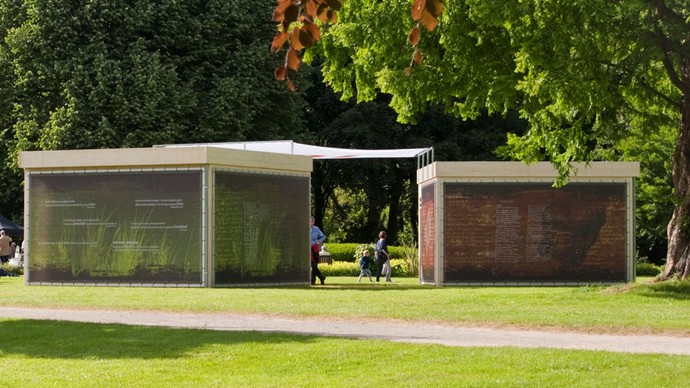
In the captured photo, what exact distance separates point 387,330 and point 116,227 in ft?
45.0

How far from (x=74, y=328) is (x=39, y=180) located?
45.5ft

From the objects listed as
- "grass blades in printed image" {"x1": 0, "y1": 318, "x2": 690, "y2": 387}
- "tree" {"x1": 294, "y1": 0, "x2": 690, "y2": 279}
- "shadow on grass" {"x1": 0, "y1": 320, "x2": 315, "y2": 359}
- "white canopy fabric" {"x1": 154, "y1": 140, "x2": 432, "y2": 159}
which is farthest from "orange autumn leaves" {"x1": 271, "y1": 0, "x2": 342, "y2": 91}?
"white canopy fabric" {"x1": 154, "y1": 140, "x2": 432, "y2": 159}

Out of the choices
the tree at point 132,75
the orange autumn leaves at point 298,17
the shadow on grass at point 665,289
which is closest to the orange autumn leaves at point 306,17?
the orange autumn leaves at point 298,17

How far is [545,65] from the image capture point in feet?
70.5

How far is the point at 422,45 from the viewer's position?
78.3 ft

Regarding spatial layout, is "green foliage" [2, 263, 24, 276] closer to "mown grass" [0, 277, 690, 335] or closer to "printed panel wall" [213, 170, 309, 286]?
"printed panel wall" [213, 170, 309, 286]

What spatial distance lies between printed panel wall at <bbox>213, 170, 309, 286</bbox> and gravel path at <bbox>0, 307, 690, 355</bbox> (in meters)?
7.64

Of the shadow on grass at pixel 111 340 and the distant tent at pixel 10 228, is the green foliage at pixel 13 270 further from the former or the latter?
the shadow on grass at pixel 111 340

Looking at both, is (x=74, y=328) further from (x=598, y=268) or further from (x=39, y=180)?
(x=598, y=268)

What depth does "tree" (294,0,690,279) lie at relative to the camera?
21234 mm

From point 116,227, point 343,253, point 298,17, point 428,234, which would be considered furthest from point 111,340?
point 343,253

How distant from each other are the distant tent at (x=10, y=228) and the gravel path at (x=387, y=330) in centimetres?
2776

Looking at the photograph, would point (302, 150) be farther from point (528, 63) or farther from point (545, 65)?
point (528, 63)

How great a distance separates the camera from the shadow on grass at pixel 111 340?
13883mm
